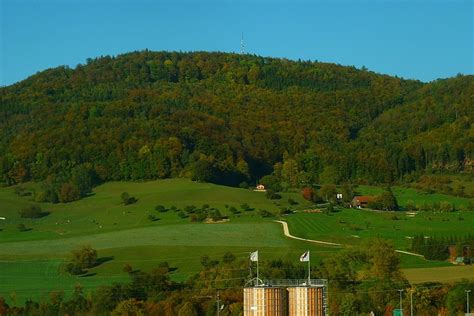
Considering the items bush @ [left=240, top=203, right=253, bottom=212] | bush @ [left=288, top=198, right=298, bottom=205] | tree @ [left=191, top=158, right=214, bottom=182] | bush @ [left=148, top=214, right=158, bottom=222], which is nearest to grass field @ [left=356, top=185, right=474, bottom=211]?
bush @ [left=288, top=198, right=298, bottom=205]

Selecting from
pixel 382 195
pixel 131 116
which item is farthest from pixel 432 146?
pixel 131 116

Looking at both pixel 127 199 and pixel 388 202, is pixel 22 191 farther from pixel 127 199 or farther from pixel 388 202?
pixel 388 202

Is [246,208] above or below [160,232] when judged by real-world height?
above

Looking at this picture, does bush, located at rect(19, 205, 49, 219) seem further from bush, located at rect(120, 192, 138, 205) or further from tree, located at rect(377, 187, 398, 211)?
tree, located at rect(377, 187, 398, 211)

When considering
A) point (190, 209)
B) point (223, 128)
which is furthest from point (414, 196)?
point (223, 128)

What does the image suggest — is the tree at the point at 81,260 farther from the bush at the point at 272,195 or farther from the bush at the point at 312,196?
the bush at the point at 312,196

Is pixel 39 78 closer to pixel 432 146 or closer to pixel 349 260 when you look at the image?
pixel 432 146
